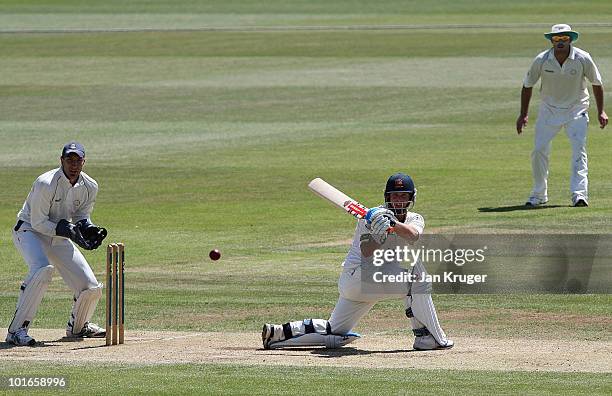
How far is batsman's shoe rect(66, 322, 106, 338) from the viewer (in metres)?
12.6

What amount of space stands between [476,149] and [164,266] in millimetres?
10632

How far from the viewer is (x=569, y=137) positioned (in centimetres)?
1959

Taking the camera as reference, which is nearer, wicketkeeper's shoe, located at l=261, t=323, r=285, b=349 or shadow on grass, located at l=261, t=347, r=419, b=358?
shadow on grass, located at l=261, t=347, r=419, b=358

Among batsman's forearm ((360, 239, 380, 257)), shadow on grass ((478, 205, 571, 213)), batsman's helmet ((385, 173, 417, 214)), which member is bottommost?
batsman's forearm ((360, 239, 380, 257))

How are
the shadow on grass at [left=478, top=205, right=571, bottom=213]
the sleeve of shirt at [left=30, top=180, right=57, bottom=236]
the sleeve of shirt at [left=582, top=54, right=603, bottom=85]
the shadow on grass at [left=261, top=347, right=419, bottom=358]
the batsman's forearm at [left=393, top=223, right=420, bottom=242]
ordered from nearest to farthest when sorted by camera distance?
1. the batsman's forearm at [left=393, top=223, right=420, bottom=242]
2. the shadow on grass at [left=261, top=347, right=419, bottom=358]
3. the sleeve of shirt at [left=30, top=180, right=57, bottom=236]
4. the sleeve of shirt at [left=582, top=54, right=603, bottom=85]
5. the shadow on grass at [left=478, top=205, right=571, bottom=213]

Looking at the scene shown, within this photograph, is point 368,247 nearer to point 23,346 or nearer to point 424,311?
point 424,311

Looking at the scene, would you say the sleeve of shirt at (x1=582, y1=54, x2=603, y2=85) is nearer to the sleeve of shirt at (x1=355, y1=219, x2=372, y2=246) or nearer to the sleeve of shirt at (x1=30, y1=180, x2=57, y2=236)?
the sleeve of shirt at (x1=355, y1=219, x2=372, y2=246)

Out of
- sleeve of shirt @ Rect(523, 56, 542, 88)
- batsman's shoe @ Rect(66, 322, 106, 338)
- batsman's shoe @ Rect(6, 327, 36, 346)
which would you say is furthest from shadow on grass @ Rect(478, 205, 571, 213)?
batsman's shoe @ Rect(6, 327, 36, 346)

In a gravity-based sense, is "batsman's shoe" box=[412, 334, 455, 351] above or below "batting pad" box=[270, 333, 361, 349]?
below

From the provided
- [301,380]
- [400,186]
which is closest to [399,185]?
[400,186]

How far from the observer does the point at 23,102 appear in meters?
33.9

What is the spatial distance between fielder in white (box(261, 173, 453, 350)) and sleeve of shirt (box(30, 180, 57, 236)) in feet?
7.02

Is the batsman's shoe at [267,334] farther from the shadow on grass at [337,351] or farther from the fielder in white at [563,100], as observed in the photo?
the fielder in white at [563,100]

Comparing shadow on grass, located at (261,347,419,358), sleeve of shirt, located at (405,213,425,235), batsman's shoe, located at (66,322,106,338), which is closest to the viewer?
sleeve of shirt, located at (405,213,425,235)
